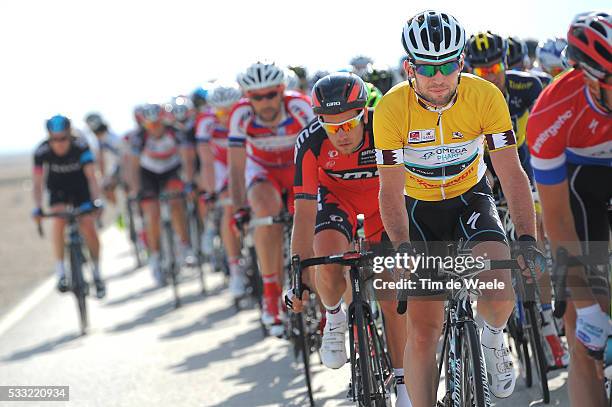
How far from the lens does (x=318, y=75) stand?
10.8 meters

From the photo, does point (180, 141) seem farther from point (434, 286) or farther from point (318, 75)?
point (434, 286)

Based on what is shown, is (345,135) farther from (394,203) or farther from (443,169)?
(394,203)

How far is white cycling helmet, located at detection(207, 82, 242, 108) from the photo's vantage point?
12156mm

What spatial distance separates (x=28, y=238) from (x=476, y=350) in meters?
25.7

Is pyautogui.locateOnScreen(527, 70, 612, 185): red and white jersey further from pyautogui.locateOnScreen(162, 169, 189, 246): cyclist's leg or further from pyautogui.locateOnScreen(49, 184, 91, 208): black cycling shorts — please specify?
pyautogui.locateOnScreen(162, 169, 189, 246): cyclist's leg

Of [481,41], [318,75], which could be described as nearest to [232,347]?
[318,75]

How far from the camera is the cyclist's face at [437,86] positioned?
5.39 meters

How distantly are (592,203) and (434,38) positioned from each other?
1.22 metres

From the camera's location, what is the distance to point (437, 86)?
213 inches

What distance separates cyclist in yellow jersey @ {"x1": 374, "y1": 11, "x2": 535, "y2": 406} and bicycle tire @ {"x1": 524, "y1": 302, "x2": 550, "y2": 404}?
1.06m

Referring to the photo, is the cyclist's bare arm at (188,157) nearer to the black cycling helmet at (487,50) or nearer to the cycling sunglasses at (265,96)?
the cycling sunglasses at (265,96)

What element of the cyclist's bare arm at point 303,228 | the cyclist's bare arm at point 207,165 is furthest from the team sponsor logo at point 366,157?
the cyclist's bare arm at point 207,165

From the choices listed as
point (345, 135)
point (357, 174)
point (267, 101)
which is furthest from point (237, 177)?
point (345, 135)

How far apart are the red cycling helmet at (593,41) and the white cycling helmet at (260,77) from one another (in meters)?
5.02
